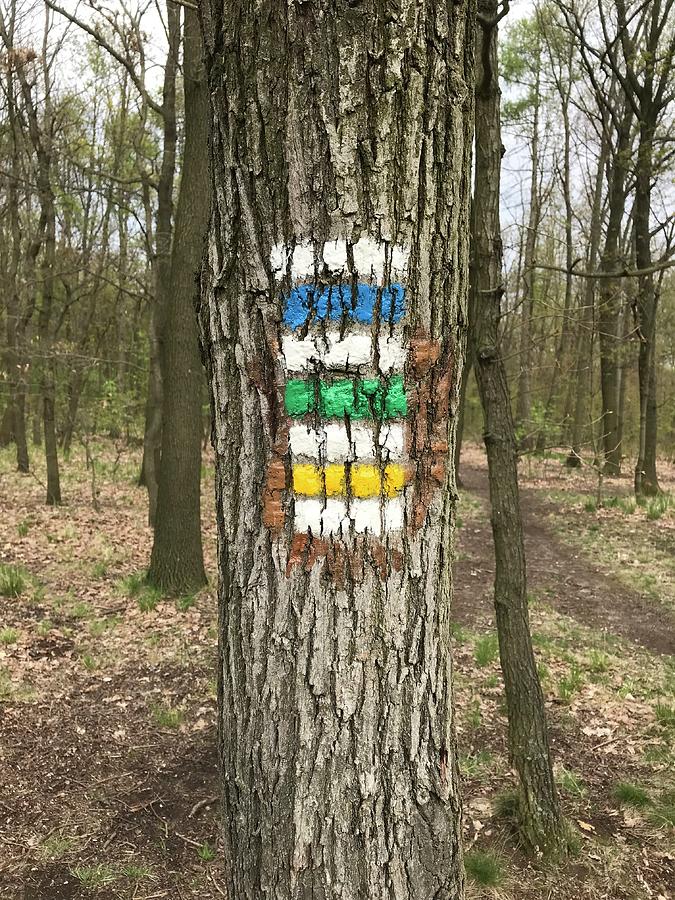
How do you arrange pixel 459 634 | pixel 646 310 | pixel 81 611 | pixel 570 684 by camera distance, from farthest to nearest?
pixel 646 310 → pixel 81 611 → pixel 459 634 → pixel 570 684

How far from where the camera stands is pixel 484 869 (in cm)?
314

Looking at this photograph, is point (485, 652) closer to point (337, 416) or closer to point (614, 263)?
point (337, 416)

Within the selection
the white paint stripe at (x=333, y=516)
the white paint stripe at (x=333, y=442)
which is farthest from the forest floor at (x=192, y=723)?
the white paint stripe at (x=333, y=442)

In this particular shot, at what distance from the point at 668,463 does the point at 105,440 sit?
1823 cm

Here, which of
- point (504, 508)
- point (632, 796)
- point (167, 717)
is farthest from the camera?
point (167, 717)

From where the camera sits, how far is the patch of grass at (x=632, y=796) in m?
3.64

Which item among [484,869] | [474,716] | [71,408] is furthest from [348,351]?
[71,408]

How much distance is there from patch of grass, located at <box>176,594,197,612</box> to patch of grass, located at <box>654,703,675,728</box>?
173 inches

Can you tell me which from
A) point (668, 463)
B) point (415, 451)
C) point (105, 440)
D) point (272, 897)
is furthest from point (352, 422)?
point (668, 463)

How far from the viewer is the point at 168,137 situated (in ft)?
29.1

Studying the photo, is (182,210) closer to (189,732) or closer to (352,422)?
(189,732)

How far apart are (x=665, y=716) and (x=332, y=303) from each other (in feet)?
14.7

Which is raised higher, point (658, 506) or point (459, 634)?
point (658, 506)

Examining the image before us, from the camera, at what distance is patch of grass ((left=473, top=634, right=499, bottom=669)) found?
5414 millimetres
